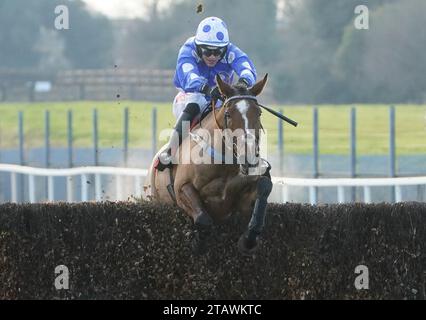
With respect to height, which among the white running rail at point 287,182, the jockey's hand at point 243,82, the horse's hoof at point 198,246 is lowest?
the horse's hoof at point 198,246

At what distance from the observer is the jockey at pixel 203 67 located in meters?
7.00

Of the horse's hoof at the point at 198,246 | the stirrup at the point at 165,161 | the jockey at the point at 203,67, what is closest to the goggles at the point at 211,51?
the jockey at the point at 203,67

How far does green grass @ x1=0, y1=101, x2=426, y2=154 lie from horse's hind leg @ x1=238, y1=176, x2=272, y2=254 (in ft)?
28.2

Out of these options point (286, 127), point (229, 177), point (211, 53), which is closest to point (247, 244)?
point (229, 177)

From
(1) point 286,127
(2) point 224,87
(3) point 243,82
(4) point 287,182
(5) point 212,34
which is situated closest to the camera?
(2) point 224,87

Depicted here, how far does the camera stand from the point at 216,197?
6.62 meters

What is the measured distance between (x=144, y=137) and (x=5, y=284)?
433 inches

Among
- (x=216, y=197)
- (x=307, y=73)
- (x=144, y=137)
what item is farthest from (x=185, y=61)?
(x=307, y=73)

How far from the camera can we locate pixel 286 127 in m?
19.2

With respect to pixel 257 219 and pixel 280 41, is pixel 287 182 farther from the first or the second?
pixel 280 41

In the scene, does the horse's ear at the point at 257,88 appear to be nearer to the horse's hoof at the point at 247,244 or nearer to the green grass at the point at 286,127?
the horse's hoof at the point at 247,244

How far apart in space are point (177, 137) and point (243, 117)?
964 mm

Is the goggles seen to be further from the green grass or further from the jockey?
the green grass

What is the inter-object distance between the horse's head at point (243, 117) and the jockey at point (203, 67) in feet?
1.41
